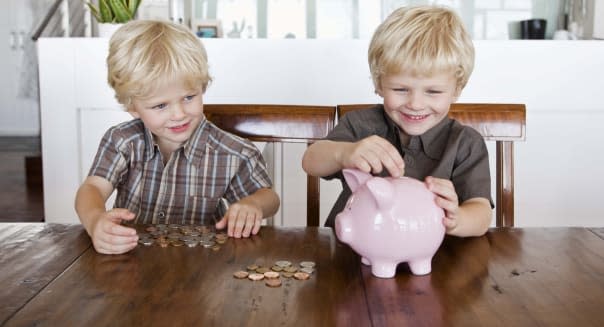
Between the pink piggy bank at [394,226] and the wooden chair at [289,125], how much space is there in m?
0.49

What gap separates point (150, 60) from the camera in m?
1.19

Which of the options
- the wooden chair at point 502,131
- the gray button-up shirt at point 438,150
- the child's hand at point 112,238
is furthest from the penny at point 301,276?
the wooden chair at point 502,131

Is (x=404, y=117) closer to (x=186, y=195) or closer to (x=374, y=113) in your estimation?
(x=374, y=113)

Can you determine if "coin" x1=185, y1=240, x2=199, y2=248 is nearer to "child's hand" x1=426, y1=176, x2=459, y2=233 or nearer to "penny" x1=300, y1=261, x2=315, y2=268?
"penny" x1=300, y1=261, x2=315, y2=268

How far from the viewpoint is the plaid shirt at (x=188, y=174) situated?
52.4 inches

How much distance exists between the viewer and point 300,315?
670 millimetres

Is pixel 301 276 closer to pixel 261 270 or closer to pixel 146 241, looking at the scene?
pixel 261 270

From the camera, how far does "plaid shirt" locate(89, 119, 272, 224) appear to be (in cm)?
133

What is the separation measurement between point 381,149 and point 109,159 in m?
0.64

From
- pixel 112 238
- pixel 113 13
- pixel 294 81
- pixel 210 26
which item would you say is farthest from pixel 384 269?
pixel 210 26

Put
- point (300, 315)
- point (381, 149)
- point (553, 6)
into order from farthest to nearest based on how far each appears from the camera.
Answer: point (553, 6), point (381, 149), point (300, 315)

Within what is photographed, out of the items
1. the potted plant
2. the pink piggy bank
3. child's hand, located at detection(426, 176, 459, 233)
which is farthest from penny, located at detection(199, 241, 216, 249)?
the potted plant

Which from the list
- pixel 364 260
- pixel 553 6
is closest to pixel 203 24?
pixel 553 6

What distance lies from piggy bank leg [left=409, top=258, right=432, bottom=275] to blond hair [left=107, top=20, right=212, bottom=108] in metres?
0.58
